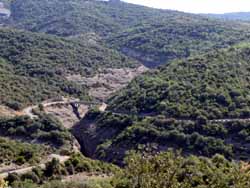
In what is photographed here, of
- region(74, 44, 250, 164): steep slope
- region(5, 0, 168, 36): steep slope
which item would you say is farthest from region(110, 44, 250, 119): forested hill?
region(5, 0, 168, 36): steep slope

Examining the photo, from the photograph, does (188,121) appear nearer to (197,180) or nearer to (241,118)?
(241,118)

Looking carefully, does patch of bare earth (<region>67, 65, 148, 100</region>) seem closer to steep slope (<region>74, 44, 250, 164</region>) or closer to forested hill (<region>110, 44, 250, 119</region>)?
forested hill (<region>110, 44, 250, 119</region>)

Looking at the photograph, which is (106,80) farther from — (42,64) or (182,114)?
(182,114)

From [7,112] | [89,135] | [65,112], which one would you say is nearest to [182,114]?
[89,135]

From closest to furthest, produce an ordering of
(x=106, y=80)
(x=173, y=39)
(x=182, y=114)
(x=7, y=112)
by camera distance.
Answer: (x=182, y=114)
(x=7, y=112)
(x=106, y=80)
(x=173, y=39)

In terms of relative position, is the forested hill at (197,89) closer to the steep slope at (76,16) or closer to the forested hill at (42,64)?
the forested hill at (42,64)

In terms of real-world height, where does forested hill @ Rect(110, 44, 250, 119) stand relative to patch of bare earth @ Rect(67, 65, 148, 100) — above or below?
above

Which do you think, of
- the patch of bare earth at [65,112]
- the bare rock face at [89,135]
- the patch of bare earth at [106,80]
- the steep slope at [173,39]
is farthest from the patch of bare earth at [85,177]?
the steep slope at [173,39]
